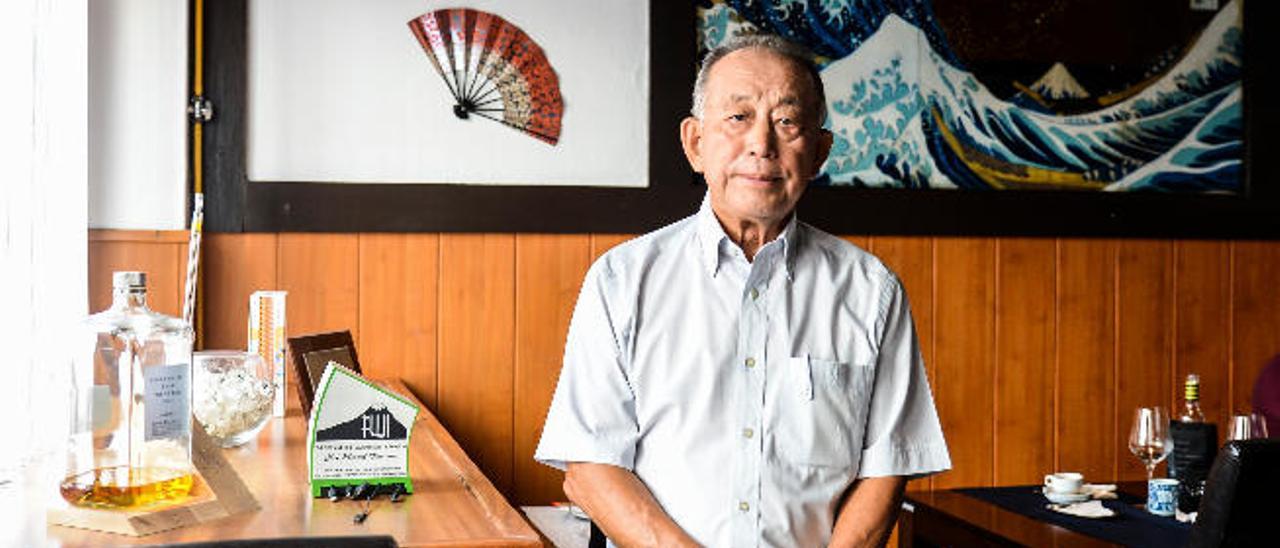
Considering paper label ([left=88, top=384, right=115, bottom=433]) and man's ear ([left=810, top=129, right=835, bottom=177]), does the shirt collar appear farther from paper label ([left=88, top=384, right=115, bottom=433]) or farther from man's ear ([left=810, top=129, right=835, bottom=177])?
paper label ([left=88, top=384, right=115, bottom=433])

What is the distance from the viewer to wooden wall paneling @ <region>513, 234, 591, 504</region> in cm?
358

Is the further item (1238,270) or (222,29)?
(1238,270)

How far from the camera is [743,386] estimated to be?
1.85 metres

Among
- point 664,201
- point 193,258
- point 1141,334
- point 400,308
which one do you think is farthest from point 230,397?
point 1141,334

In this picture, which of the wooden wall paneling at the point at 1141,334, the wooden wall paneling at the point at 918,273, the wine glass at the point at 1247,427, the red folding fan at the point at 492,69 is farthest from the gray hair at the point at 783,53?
the wooden wall paneling at the point at 1141,334

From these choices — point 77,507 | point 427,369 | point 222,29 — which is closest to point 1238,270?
point 427,369

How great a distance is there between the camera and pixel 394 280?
3482mm

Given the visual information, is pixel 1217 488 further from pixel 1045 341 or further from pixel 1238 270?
pixel 1238 270

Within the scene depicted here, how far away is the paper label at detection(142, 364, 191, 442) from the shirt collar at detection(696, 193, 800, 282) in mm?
743

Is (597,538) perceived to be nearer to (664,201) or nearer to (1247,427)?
(1247,427)

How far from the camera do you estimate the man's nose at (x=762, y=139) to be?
1821 mm

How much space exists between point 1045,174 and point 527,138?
1590mm

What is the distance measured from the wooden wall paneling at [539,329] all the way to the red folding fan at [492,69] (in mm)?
306

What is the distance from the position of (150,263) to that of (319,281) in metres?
0.42
